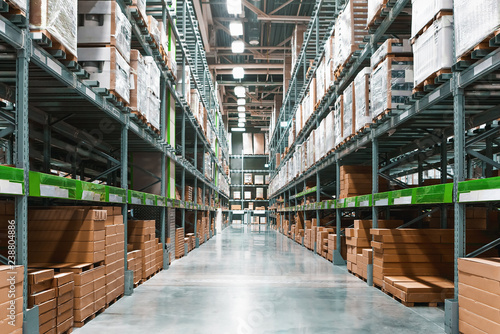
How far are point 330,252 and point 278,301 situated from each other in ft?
14.9

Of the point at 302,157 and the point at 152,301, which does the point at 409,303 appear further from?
the point at 302,157

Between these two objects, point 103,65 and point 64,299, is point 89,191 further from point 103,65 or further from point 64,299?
point 103,65

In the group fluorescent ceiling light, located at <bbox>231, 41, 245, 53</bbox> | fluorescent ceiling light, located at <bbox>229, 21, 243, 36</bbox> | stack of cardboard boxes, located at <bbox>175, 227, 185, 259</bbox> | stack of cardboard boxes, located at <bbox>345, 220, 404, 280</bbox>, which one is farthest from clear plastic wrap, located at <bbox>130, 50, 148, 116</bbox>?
fluorescent ceiling light, located at <bbox>231, 41, 245, 53</bbox>

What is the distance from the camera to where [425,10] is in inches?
182

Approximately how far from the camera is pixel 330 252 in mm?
9656

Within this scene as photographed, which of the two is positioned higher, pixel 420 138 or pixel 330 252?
pixel 420 138

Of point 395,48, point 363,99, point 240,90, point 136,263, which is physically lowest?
point 136,263

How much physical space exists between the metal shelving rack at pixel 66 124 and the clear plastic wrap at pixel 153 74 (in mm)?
214

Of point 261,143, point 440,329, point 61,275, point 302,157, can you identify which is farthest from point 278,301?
point 261,143

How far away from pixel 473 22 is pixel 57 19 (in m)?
3.47

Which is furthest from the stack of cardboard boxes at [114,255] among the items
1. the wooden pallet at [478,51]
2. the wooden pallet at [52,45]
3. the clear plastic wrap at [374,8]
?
the clear plastic wrap at [374,8]

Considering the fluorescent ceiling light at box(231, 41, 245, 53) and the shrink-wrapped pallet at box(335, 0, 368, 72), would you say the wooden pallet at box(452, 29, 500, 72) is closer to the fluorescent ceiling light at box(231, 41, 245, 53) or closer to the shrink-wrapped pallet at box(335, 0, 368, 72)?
the shrink-wrapped pallet at box(335, 0, 368, 72)

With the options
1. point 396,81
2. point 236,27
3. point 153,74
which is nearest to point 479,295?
point 396,81

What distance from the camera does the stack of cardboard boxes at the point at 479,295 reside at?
3229mm
